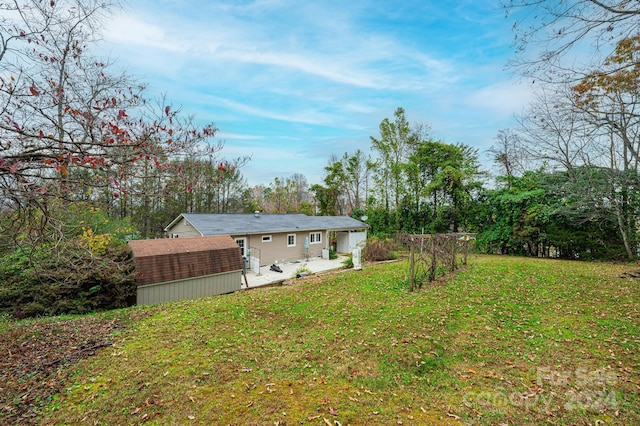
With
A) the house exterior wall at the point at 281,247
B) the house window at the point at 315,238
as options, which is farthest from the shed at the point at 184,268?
the house window at the point at 315,238

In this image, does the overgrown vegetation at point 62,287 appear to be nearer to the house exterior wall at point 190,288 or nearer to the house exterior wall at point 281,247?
the house exterior wall at point 190,288

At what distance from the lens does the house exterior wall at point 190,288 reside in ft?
30.1

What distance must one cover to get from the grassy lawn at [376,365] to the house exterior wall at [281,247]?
9.06m

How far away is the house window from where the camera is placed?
19453mm

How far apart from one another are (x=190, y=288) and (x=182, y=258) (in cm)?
121

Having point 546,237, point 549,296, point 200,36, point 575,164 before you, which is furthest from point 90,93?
point 546,237

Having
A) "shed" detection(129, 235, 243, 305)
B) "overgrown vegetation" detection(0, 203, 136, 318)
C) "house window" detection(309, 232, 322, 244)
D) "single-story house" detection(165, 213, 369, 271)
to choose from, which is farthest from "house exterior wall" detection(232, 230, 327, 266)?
"overgrown vegetation" detection(0, 203, 136, 318)

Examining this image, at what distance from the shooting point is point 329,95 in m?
15.1

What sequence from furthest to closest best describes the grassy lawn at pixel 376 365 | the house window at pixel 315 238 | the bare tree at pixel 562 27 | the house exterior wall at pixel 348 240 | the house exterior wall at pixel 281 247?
1. the house exterior wall at pixel 348 240
2. the house window at pixel 315 238
3. the house exterior wall at pixel 281 247
4. the bare tree at pixel 562 27
5. the grassy lawn at pixel 376 365

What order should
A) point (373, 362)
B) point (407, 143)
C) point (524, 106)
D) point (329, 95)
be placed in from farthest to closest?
point (407, 143)
point (329, 95)
point (524, 106)
point (373, 362)

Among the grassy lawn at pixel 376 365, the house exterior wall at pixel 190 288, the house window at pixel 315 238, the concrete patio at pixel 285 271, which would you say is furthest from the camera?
the house window at pixel 315 238

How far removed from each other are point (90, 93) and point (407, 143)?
75.9 feet

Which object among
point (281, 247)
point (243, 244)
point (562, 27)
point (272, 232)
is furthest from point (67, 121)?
point (281, 247)

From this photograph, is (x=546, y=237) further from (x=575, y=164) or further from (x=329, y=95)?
(x=329, y=95)
